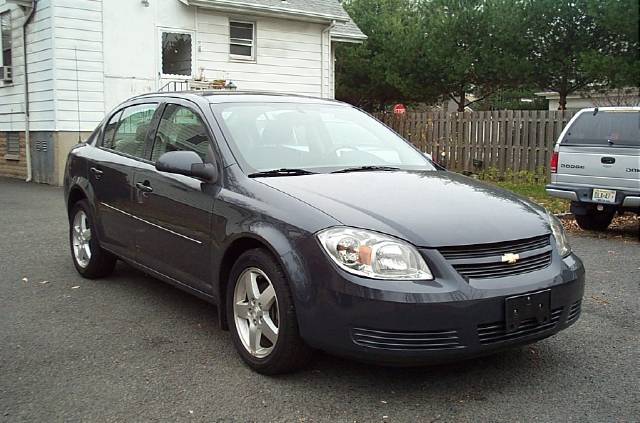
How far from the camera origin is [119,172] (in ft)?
17.2

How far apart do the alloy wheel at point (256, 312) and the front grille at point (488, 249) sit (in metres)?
0.94

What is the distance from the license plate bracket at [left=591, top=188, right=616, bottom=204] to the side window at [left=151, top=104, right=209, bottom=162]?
5631 mm

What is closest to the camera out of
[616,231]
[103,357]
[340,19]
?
[103,357]

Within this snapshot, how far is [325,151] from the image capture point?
4.55m

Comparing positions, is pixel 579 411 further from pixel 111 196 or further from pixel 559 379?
pixel 111 196

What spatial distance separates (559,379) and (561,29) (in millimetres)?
16721

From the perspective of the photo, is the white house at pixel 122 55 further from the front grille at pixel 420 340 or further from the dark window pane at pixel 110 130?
the front grille at pixel 420 340

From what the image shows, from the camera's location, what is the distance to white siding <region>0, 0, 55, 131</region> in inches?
549

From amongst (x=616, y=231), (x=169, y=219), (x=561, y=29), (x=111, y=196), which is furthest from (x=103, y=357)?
(x=561, y=29)

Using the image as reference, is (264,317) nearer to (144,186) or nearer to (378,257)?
(378,257)

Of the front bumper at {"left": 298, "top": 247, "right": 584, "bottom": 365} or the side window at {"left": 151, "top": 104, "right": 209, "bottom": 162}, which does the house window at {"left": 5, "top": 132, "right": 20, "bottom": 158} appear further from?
A: the front bumper at {"left": 298, "top": 247, "right": 584, "bottom": 365}

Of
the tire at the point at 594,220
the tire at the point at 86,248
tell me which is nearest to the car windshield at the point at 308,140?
the tire at the point at 86,248

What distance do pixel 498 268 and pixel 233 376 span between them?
155 centimetres

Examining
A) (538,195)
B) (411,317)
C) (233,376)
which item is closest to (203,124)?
(233,376)
